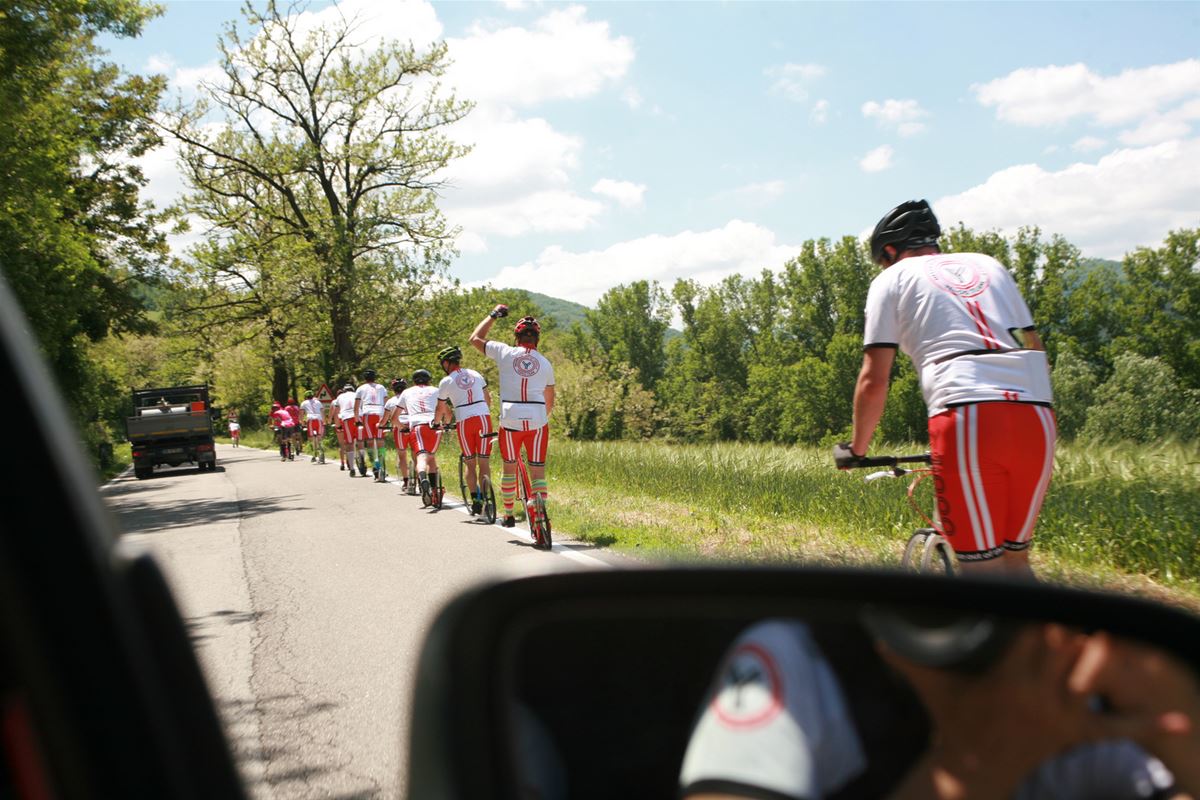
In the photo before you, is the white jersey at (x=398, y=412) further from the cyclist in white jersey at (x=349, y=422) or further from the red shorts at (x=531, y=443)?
the red shorts at (x=531, y=443)

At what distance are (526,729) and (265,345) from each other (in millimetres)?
39659

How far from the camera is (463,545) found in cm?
1006

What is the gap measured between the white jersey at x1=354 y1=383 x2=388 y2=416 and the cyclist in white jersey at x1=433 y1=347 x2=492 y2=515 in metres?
7.67

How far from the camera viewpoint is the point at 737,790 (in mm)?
990

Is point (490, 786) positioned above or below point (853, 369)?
above

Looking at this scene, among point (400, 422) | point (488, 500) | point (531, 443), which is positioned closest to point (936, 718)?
point (531, 443)

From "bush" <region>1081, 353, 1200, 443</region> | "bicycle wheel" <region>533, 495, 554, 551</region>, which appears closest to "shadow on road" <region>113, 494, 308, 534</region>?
"bicycle wheel" <region>533, 495, 554, 551</region>

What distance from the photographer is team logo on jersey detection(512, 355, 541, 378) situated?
31.9 feet

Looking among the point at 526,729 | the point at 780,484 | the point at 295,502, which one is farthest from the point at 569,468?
the point at 526,729

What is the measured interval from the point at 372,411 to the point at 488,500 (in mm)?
8369

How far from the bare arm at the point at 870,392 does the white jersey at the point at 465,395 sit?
8121 mm

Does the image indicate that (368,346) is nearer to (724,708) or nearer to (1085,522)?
(1085,522)

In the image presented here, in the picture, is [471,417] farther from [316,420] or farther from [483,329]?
[316,420]

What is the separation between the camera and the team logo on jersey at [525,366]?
31.9ft
